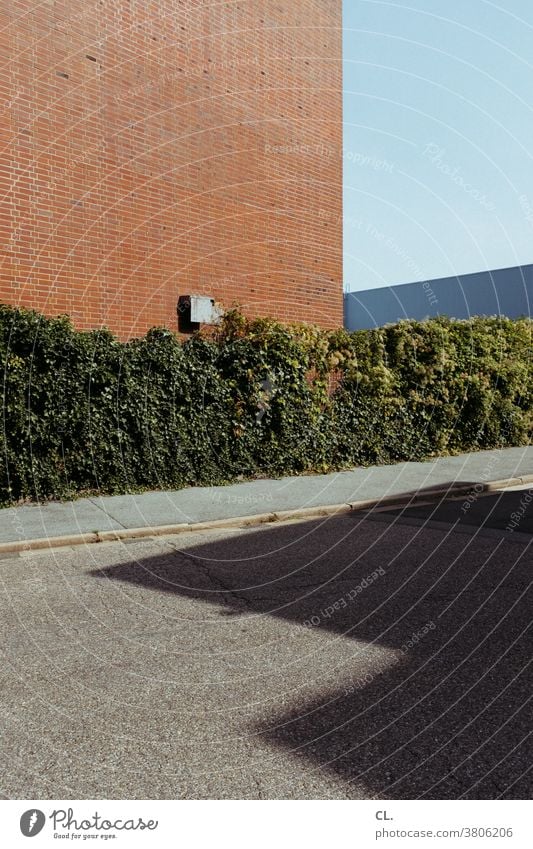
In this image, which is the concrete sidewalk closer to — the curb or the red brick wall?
the curb

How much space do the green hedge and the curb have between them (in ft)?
8.00

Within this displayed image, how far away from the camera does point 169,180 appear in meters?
13.8

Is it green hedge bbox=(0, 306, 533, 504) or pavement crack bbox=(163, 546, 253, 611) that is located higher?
green hedge bbox=(0, 306, 533, 504)

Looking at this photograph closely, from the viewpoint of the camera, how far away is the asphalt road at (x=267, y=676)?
3270mm

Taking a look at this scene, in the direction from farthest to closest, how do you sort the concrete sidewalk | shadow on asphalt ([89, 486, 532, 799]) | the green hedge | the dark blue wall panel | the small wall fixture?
the dark blue wall panel → the small wall fixture → the green hedge → the concrete sidewalk → shadow on asphalt ([89, 486, 532, 799])

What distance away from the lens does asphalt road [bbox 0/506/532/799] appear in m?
3.27

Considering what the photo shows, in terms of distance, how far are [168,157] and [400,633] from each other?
10.9 meters

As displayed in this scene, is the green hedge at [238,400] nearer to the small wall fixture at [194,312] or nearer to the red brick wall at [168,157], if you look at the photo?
the small wall fixture at [194,312]

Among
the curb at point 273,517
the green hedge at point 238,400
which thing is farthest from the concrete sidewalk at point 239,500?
the green hedge at point 238,400

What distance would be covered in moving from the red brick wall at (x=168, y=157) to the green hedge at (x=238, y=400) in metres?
1.35

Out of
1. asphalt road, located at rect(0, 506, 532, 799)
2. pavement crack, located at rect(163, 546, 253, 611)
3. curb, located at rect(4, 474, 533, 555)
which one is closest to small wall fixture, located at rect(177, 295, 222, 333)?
curb, located at rect(4, 474, 533, 555)

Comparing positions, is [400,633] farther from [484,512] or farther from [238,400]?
[238,400]

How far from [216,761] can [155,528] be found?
18.4 feet

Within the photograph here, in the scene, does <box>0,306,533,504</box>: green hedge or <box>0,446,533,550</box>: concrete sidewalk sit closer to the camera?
<box>0,446,533,550</box>: concrete sidewalk
